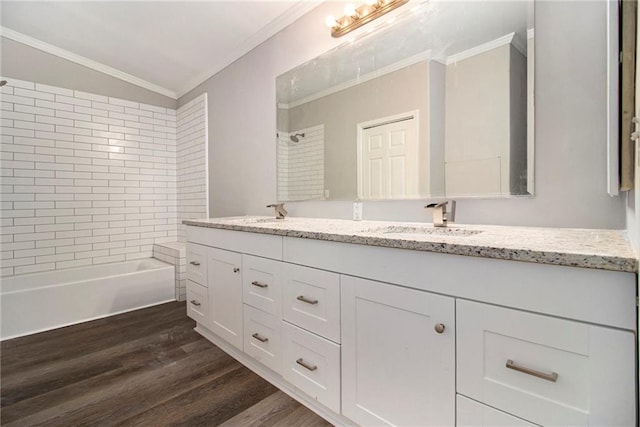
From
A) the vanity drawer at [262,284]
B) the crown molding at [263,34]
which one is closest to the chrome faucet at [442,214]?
the vanity drawer at [262,284]

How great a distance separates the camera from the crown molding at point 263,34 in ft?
7.22

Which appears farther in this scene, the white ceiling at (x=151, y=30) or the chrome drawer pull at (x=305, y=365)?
the white ceiling at (x=151, y=30)

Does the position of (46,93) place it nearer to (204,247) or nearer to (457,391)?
(204,247)

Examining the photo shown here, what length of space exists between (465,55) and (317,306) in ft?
4.46

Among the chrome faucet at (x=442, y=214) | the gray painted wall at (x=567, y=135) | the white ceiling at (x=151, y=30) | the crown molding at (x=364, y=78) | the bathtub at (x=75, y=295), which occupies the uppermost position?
the white ceiling at (x=151, y=30)

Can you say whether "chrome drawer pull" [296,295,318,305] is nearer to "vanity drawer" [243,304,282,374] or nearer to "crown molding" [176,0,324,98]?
"vanity drawer" [243,304,282,374]

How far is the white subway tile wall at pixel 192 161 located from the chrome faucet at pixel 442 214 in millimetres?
2581

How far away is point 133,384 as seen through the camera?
167 centimetres

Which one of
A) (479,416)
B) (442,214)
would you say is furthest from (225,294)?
(479,416)

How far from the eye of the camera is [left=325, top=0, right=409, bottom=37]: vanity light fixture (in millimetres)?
1752

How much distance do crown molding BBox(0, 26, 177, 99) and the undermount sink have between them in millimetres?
3524

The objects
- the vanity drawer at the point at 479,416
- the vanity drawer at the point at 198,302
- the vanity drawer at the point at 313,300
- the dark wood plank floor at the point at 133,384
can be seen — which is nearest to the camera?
the vanity drawer at the point at 479,416

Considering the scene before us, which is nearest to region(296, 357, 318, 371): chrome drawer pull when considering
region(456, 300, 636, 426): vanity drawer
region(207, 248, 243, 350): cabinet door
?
region(207, 248, 243, 350): cabinet door

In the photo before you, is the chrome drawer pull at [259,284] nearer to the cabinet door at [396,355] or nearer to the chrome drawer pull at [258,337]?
the chrome drawer pull at [258,337]
